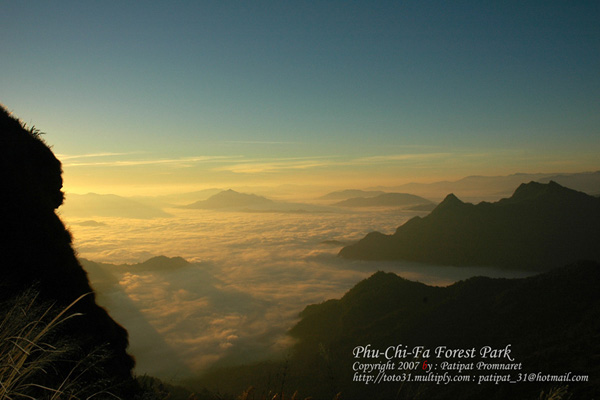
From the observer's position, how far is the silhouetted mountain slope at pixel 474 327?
91.0 ft

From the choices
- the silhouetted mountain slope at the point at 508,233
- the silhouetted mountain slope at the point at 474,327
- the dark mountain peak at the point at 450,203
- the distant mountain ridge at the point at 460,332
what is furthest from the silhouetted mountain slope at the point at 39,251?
the dark mountain peak at the point at 450,203

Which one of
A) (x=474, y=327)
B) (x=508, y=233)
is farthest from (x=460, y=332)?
(x=508, y=233)

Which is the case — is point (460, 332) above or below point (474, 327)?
below

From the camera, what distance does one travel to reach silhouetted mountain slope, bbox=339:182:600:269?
126312mm

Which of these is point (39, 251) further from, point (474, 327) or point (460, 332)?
point (474, 327)

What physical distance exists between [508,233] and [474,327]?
117 metres

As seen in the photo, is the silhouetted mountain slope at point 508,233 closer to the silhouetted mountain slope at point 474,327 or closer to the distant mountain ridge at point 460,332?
the distant mountain ridge at point 460,332

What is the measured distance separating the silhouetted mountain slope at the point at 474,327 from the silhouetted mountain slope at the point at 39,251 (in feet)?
56.0

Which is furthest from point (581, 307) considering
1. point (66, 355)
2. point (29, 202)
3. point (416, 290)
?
point (29, 202)

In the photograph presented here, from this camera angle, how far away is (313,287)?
5379 inches

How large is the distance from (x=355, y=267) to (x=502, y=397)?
456 feet

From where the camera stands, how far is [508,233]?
13925cm

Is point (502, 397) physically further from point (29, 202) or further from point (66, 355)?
point (29, 202)

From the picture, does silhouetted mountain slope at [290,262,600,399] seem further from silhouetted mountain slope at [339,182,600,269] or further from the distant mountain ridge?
silhouetted mountain slope at [339,182,600,269]
